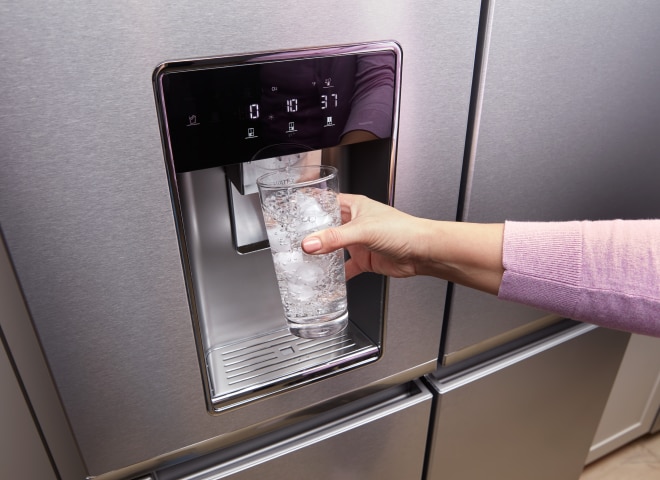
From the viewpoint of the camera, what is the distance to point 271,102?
509mm

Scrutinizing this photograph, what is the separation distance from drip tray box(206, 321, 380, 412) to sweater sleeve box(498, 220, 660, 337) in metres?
0.21

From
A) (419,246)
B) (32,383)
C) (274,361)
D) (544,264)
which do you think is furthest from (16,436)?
(544,264)

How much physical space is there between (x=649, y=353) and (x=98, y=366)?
3.88ft

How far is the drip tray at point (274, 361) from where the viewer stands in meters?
0.63

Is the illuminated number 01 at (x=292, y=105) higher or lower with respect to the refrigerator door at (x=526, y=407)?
higher

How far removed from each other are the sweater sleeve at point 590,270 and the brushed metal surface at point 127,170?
0.13 metres

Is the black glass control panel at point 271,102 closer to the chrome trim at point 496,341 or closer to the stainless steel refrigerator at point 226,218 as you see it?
the stainless steel refrigerator at point 226,218

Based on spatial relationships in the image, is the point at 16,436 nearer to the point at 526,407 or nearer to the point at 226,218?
the point at 226,218

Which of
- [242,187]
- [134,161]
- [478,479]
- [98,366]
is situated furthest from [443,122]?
[478,479]

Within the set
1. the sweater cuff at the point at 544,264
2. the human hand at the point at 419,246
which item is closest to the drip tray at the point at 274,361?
the human hand at the point at 419,246

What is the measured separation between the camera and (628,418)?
135 cm

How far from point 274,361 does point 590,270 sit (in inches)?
15.8

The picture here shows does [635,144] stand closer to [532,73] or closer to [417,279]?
[532,73]

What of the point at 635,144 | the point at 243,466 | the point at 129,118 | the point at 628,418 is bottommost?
the point at 628,418
